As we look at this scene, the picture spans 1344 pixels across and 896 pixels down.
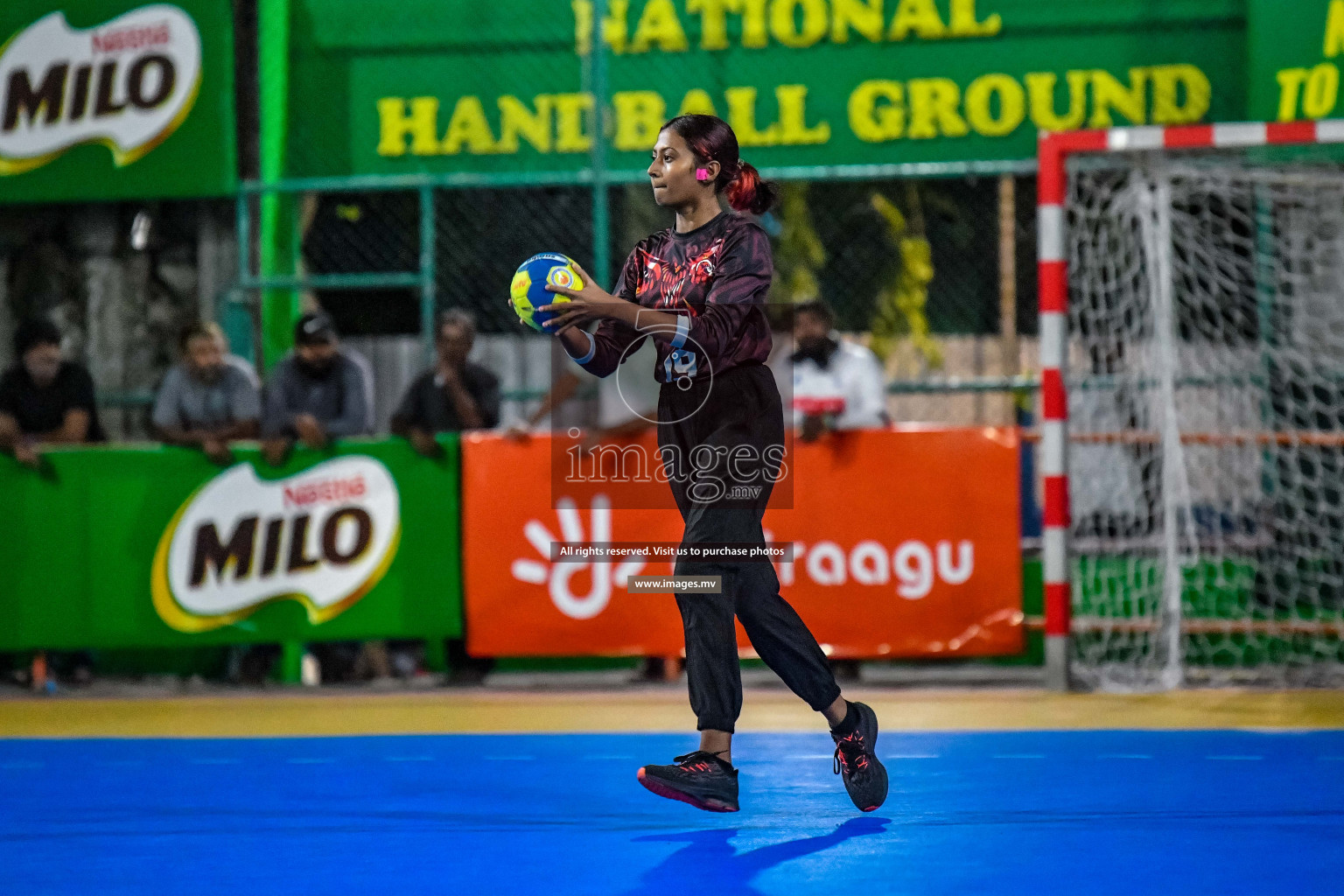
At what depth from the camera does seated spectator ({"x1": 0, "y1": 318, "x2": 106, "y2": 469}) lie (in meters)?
9.28

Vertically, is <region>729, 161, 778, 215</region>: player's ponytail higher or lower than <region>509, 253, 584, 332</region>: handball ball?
higher

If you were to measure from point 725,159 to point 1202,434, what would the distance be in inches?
187

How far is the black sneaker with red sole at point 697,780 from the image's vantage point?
4.64 meters

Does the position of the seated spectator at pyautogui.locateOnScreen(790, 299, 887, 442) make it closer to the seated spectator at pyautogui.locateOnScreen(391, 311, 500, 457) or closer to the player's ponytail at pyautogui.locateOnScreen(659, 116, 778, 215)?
the seated spectator at pyautogui.locateOnScreen(391, 311, 500, 457)

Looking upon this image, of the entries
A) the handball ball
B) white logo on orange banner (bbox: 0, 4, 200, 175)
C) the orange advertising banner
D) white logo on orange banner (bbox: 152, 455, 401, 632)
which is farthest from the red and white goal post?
white logo on orange banner (bbox: 0, 4, 200, 175)

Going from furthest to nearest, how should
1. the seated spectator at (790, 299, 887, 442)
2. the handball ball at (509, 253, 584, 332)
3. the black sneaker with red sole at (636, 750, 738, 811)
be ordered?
the seated spectator at (790, 299, 887, 442)
the black sneaker with red sole at (636, 750, 738, 811)
the handball ball at (509, 253, 584, 332)

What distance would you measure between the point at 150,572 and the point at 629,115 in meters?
4.29

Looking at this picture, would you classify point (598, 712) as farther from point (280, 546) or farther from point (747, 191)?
point (747, 191)

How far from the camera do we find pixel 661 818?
4.82 metres

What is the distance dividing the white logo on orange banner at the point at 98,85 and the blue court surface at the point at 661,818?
5.30 meters

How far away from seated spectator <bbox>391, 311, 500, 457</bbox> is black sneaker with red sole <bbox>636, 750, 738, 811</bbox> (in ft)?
15.1

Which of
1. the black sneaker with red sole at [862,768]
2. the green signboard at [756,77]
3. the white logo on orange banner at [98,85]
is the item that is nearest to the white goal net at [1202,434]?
the green signboard at [756,77]

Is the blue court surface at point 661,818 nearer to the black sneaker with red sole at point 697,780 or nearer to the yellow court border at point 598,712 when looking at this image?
the black sneaker with red sole at point 697,780

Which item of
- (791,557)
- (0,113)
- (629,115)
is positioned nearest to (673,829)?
(791,557)
